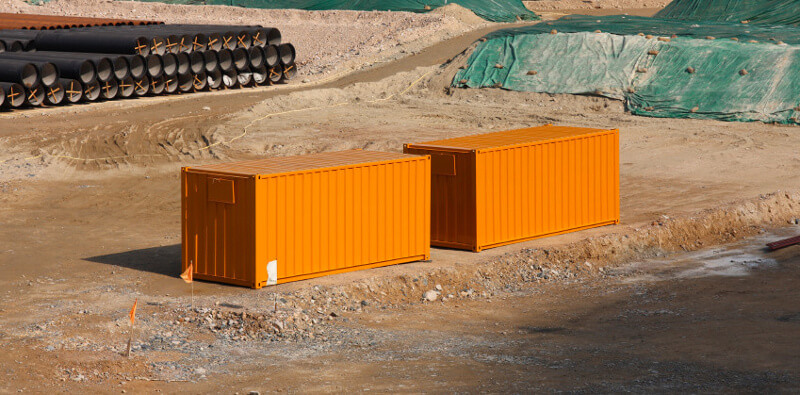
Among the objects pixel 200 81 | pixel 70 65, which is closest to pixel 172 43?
pixel 200 81

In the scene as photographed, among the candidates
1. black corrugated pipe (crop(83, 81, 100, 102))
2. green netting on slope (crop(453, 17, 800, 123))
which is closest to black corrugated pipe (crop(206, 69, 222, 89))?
black corrugated pipe (crop(83, 81, 100, 102))

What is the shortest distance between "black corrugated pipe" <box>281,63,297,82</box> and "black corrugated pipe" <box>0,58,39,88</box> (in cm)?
1075

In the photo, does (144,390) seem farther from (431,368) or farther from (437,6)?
(437,6)

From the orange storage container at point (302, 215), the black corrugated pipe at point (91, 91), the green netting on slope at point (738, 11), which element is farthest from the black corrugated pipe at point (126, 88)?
the green netting on slope at point (738, 11)

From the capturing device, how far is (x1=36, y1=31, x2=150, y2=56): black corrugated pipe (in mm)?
37875

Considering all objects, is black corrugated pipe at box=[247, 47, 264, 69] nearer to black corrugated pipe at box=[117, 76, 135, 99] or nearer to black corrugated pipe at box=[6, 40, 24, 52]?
black corrugated pipe at box=[117, 76, 135, 99]

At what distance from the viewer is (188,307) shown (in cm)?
1612

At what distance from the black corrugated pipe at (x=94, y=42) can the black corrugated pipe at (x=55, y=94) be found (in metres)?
3.14

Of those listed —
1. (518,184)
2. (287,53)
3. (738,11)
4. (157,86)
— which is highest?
(738,11)

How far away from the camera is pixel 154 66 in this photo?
38781 millimetres

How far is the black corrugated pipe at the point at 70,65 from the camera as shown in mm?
35906

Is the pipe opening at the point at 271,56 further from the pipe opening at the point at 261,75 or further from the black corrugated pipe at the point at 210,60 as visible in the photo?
the black corrugated pipe at the point at 210,60

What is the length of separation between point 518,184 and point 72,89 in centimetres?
2118

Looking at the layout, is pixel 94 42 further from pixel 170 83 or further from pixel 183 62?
pixel 183 62
